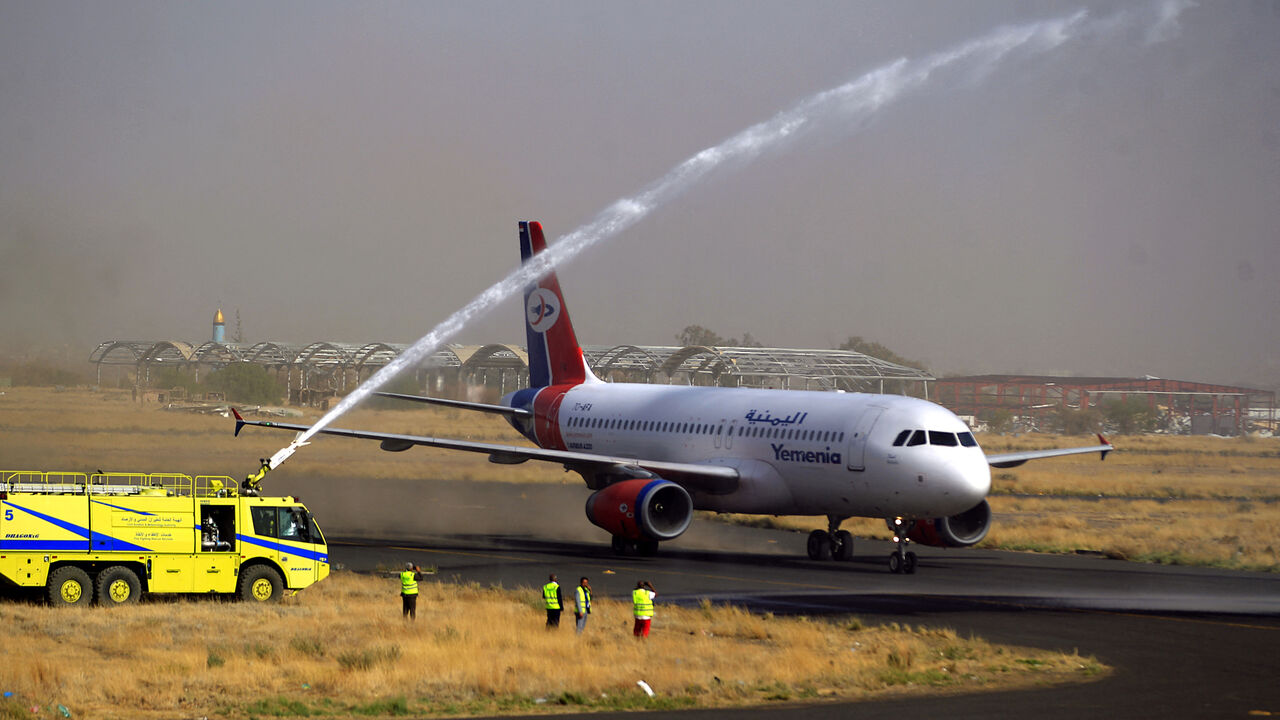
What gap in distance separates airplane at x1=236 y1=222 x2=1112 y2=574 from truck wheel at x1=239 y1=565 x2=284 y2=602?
4538 millimetres

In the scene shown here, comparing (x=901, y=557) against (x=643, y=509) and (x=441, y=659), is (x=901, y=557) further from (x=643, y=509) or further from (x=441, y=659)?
(x=441, y=659)

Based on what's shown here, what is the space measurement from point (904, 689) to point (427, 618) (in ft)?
32.6

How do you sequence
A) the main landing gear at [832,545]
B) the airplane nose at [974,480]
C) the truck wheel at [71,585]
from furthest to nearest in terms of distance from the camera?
the main landing gear at [832,545]
the airplane nose at [974,480]
the truck wheel at [71,585]

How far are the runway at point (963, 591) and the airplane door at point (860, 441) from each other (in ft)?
9.39

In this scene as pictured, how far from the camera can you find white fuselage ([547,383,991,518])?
3559cm

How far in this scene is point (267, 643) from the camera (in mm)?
23484

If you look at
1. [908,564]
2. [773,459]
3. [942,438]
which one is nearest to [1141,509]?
[773,459]

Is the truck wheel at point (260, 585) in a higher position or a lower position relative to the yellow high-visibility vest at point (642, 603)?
higher

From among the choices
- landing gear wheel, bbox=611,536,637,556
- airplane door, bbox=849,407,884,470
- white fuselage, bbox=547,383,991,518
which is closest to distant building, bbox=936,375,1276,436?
white fuselage, bbox=547,383,991,518

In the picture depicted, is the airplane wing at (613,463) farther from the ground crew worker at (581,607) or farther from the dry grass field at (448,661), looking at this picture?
the ground crew worker at (581,607)

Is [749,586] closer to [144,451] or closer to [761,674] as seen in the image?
[761,674]

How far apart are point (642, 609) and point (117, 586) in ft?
36.5

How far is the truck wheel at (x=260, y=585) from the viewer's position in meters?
28.8

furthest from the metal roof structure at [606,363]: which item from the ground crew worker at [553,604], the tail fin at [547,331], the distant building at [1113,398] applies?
the ground crew worker at [553,604]
